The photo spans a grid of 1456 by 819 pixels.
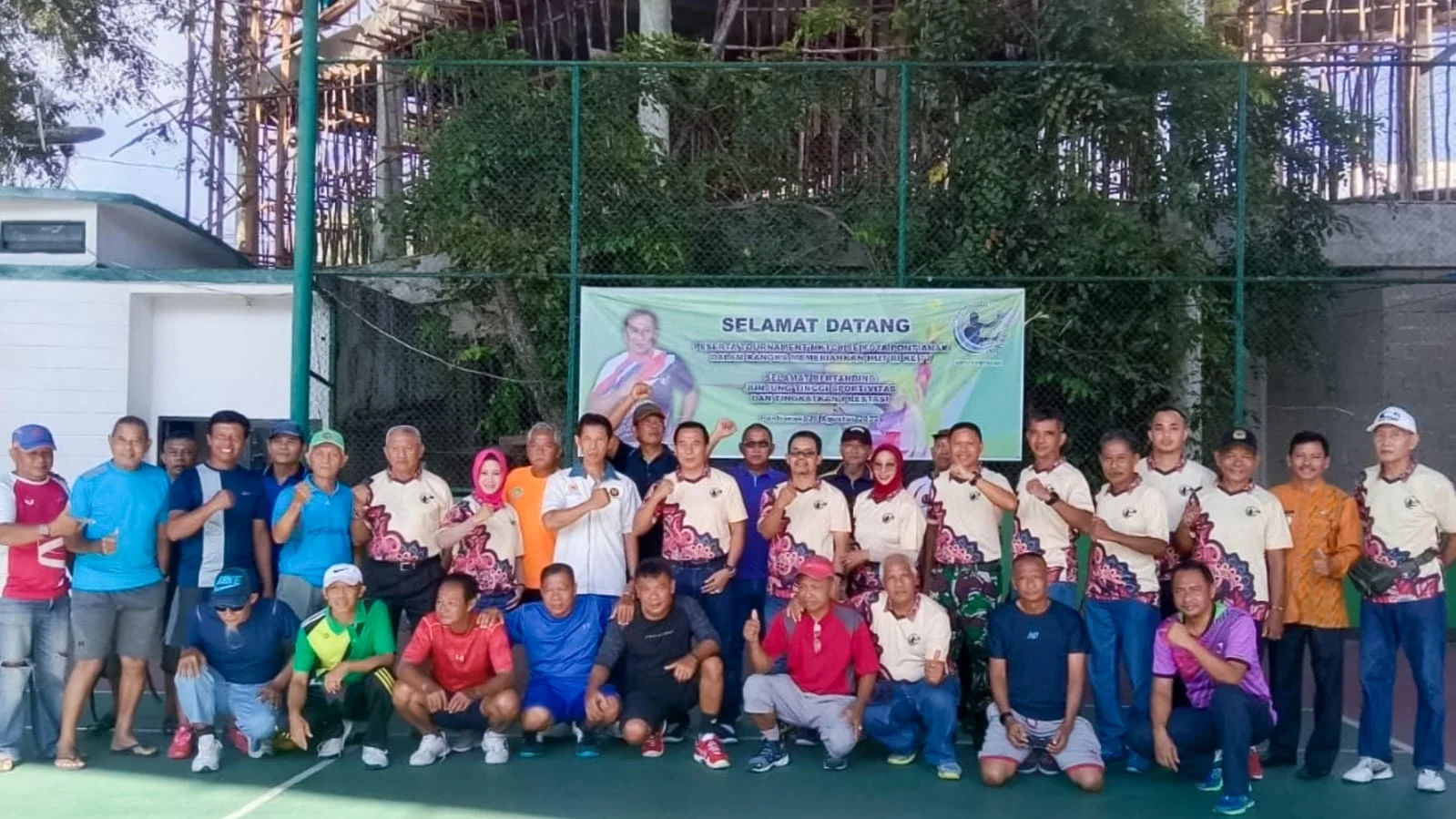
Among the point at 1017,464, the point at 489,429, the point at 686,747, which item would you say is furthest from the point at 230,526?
the point at 1017,464

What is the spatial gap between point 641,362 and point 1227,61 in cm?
445

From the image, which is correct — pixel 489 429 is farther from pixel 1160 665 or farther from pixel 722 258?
pixel 1160 665

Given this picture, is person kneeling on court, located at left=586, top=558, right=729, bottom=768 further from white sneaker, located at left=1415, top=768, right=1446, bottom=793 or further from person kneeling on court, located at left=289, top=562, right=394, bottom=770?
white sneaker, located at left=1415, top=768, right=1446, bottom=793

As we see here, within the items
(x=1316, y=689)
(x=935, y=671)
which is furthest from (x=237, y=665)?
(x=1316, y=689)

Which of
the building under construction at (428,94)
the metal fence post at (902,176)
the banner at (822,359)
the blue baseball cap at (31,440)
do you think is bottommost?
the blue baseball cap at (31,440)

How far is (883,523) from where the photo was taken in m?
6.86

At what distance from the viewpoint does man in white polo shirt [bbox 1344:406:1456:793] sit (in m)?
6.12

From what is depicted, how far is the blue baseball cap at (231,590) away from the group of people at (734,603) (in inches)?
0.5

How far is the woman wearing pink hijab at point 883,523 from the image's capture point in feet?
22.4

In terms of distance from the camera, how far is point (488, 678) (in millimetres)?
6676

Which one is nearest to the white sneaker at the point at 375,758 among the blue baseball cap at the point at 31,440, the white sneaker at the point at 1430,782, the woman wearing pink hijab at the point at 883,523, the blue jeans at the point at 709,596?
the blue jeans at the point at 709,596

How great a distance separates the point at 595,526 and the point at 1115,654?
2705mm

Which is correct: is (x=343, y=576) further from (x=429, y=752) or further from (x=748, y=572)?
(x=748, y=572)

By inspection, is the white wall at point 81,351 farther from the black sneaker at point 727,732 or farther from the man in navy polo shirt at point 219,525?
the black sneaker at point 727,732
